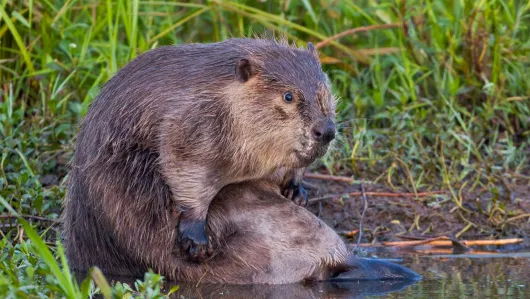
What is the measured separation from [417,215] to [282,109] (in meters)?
1.77

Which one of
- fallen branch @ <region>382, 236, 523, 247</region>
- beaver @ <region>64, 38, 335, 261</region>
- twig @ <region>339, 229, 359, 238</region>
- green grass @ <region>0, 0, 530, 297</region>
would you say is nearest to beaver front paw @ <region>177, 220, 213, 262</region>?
beaver @ <region>64, 38, 335, 261</region>

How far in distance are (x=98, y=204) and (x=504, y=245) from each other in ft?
7.60

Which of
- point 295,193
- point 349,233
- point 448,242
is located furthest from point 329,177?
point 295,193

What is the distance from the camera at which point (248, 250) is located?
4652 millimetres

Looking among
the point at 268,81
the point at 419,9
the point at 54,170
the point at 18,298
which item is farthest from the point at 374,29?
the point at 18,298

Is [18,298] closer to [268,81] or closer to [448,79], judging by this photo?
[268,81]

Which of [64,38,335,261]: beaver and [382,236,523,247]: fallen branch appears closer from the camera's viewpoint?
[64,38,335,261]: beaver

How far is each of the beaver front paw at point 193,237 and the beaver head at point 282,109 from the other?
15.0 inches

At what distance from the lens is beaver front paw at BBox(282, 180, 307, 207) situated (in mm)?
5000

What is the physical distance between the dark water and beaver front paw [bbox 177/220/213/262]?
16 centimetres

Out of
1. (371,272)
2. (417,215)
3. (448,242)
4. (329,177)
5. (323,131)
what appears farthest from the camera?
(329,177)

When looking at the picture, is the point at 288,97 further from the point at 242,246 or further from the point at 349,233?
the point at 349,233

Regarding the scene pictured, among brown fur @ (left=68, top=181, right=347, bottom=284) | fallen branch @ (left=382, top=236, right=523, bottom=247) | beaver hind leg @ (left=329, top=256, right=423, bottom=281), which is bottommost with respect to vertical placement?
fallen branch @ (left=382, top=236, right=523, bottom=247)

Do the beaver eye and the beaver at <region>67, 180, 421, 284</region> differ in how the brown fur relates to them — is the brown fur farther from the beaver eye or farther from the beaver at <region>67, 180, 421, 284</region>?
the beaver eye
